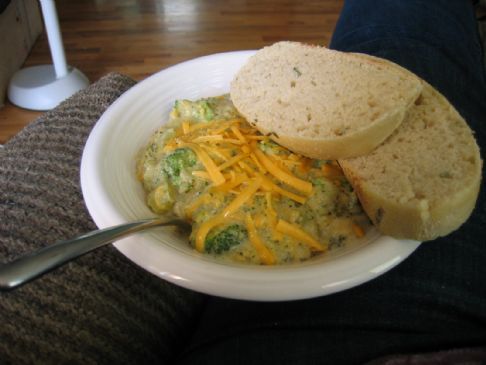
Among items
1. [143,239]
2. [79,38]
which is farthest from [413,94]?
[79,38]

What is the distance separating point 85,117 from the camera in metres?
1.19

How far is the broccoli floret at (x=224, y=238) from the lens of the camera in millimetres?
761

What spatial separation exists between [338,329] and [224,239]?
0.25 metres

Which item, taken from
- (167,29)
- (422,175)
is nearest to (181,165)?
(422,175)

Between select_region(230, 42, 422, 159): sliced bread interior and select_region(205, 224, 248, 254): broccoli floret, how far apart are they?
0.69ft

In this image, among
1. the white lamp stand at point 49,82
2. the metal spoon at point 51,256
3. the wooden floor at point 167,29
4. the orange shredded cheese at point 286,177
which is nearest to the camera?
the metal spoon at point 51,256

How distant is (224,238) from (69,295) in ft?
0.93

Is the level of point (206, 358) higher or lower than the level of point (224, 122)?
lower

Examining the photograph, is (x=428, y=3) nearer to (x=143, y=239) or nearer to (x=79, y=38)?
(x=143, y=239)

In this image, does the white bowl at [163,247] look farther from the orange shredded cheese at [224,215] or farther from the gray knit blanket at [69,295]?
the gray knit blanket at [69,295]

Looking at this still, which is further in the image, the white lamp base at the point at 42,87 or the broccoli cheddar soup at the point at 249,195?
the white lamp base at the point at 42,87

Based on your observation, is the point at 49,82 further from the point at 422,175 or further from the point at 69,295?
the point at 422,175

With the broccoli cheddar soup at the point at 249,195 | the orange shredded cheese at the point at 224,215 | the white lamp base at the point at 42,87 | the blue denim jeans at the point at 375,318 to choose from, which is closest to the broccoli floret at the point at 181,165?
the broccoli cheddar soup at the point at 249,195

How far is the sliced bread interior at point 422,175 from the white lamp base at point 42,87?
1.79 metres
